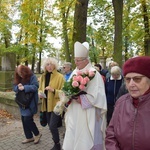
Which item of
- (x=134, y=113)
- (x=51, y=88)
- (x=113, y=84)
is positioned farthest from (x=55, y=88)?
(x=134, y=113)

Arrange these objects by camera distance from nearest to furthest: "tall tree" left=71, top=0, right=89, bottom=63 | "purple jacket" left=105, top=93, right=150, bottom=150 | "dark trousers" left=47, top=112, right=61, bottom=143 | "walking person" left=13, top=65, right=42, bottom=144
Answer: "purple jacket" left=105, top=93, right=150, bottom=150, "dark trousers" left=47, top=112, right=61, bottom=143, "walking person" left=13, top=65, right=42, bottom=144, "tall tree" left=71, top=0, right=89, bottom=63

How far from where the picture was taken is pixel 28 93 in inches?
199

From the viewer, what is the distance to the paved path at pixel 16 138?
514cm

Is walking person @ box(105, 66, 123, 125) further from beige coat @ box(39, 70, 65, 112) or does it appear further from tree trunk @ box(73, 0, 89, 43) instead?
tree trunk @ box(73, 0, 89, 43)

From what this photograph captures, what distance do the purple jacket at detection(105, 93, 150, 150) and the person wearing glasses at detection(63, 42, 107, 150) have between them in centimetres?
156

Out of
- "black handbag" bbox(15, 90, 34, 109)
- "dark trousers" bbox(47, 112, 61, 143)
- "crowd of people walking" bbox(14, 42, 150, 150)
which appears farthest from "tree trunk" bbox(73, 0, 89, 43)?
"dark trousers" bbox(47, 112, 61, 143)

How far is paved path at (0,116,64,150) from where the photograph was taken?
16.9ft

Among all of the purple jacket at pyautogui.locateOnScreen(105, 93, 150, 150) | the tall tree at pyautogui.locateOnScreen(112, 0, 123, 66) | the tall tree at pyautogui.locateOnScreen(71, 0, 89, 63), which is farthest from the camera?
the tall tree at pyautogui.locateOnScreen(112, 0, 123, 66)

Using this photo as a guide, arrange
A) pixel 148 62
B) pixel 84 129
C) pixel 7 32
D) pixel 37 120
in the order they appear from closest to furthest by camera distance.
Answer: pixel 148 62 → pixel 84 129 → pixel 37 120 → pixel 7 32

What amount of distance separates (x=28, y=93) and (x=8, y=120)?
283 centimetres

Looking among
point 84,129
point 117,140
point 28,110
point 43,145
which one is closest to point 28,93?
point 28,110

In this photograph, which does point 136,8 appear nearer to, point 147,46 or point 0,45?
point 147,46

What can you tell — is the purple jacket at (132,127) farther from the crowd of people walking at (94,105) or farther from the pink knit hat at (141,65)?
the pink knit hat at (141,65)

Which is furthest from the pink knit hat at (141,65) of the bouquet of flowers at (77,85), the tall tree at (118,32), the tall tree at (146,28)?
the tall tree at (146,28)
